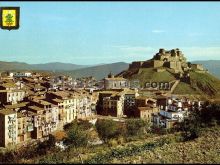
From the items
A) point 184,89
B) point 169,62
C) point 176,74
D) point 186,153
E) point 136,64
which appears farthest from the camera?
point 136,64

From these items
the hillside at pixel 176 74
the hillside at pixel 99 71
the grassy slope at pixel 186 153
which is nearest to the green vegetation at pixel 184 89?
the hillside at pixel 176 74

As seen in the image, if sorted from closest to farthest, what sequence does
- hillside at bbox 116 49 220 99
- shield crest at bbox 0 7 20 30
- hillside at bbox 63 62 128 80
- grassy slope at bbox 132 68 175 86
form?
shield crest at bbox 0 7 20 30, hillside at bbox 116 49 220 99, grassy slope at bbox 132 68 175 86, hillside at bbox 63 62 128 80

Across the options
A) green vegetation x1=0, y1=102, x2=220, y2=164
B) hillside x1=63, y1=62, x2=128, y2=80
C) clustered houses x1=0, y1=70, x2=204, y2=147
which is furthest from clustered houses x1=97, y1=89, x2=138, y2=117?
hillside x1=63, y1=62, x2=128, y2=80

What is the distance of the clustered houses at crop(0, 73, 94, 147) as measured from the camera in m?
26.8

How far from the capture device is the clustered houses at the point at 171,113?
107 feet

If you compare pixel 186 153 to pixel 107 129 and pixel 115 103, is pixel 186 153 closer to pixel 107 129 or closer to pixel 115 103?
pixel 107 129

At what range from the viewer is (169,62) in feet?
216

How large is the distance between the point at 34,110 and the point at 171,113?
11.2 metres

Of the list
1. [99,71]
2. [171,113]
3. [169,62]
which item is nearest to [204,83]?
[169,62]

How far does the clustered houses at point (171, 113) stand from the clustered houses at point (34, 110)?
6.43m

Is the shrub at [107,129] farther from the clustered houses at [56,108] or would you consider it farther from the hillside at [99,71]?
the hillside at [99,71]

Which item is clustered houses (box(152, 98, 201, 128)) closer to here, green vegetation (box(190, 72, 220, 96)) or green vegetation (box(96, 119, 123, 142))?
green vegetation (box(96, 119, 123, 142))

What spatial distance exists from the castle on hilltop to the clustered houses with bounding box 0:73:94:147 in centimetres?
2845

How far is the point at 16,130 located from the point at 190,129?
58.6 feet
